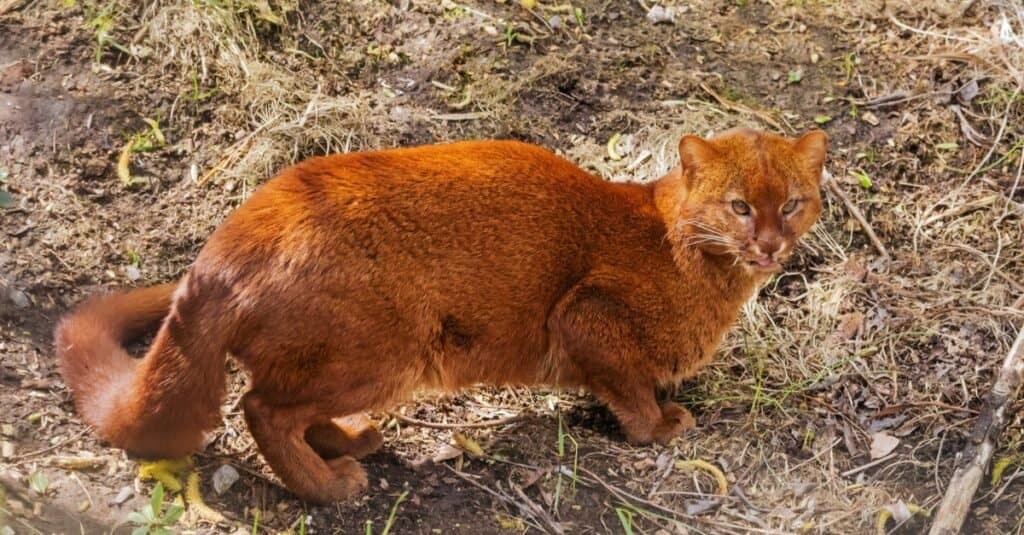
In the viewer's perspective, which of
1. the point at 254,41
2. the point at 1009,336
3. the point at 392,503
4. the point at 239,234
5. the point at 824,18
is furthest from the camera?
the point at 824,18

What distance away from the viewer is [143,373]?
3828 mm

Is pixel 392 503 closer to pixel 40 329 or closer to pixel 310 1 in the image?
pixel 40 329

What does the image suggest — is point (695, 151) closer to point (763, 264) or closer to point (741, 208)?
point (741, 208)

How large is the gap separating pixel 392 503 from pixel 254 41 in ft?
8.55

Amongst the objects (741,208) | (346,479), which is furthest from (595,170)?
(346,479)

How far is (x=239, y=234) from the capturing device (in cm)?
377

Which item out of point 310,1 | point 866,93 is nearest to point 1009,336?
point 866,93

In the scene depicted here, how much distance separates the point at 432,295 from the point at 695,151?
118 cm

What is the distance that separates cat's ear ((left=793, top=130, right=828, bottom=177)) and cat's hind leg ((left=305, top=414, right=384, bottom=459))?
2007 millimetres

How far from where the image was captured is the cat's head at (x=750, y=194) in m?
4.16

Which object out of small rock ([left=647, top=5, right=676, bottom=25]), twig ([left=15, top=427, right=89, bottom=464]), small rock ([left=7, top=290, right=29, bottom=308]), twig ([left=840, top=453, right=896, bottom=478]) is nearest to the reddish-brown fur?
twig ([left=15, top=427, right=89, bottom=464])

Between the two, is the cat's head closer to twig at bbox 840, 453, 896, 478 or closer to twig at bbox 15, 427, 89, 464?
twig at bbox 840, 453, 896, 478

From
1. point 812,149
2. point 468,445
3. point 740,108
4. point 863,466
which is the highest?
point 812,149

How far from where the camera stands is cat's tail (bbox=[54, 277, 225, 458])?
376 cm
